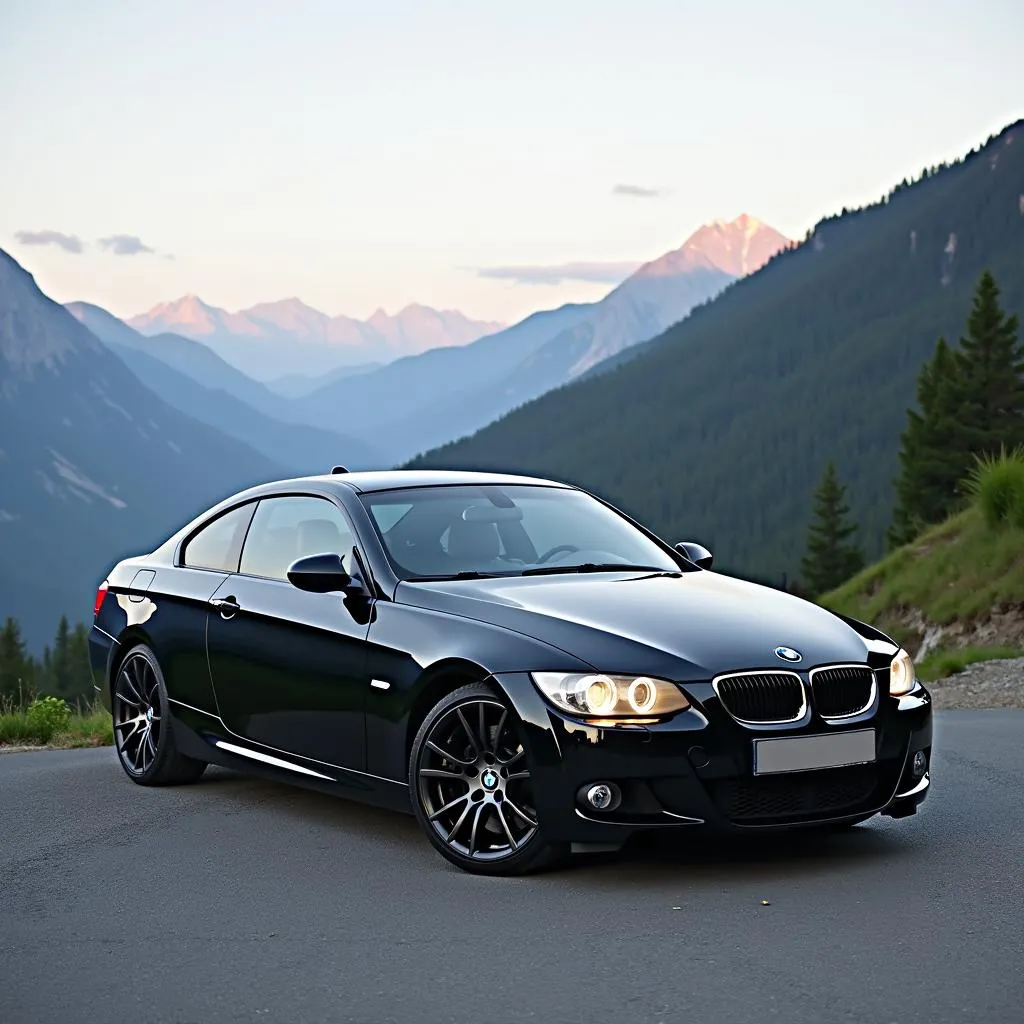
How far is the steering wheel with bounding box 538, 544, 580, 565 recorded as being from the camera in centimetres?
731

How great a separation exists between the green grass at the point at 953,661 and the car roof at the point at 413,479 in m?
11.7

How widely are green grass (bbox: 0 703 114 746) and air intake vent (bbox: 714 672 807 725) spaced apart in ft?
22.2

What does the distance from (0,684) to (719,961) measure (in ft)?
408

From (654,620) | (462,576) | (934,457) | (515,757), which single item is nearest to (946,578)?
(462,576)

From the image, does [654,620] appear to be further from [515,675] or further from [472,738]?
[472,738]

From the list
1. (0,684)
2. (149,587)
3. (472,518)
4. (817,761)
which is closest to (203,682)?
(149,587)

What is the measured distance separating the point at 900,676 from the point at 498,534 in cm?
192

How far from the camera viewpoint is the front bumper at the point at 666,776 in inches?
227

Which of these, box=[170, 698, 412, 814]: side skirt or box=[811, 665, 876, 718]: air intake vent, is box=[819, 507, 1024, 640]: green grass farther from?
box=[811, 665, 876, 718]: air intake vent

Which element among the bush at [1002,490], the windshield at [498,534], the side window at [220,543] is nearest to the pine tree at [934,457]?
the bush at [1002,490]

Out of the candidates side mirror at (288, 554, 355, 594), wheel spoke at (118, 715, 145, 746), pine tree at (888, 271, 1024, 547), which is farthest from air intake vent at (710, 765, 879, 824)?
pine tree at (888, 271, 1024, 547)

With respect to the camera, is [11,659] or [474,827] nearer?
[474,827]

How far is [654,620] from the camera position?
6.29m

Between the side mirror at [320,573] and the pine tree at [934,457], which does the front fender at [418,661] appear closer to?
the side mirror at [320,573]
